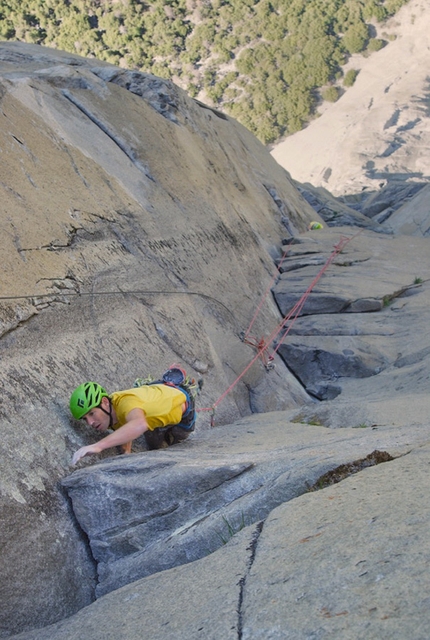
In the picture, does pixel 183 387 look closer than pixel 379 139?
Yes

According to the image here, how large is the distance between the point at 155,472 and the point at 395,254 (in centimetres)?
1155

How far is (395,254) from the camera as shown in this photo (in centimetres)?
1445

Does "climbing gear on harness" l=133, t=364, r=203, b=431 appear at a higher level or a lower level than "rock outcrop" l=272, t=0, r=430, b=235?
higher

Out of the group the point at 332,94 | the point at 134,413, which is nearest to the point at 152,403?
the point at 134,413

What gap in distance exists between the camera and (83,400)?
464 cm

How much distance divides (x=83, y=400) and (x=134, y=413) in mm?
400

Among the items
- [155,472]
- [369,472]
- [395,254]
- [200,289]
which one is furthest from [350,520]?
[395,254]

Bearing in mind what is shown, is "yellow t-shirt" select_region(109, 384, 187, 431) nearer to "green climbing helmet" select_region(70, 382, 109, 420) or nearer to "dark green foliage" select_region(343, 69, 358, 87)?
"green climbing helmet" select_region(70, 382, 109, 420)

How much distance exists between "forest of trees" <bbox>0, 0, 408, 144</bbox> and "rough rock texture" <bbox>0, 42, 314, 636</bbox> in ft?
130

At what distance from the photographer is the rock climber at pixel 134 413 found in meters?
4.62

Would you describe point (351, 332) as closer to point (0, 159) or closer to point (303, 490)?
point (0, 159)

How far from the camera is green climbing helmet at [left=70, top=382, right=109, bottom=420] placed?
4637 mm

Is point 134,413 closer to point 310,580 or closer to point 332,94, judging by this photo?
point 310,580

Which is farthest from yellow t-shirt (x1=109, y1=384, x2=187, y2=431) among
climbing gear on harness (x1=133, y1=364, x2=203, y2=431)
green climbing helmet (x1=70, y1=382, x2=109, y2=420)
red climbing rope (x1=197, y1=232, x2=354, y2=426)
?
red climbing rope (x1=197, y1=232, x2=354, y2=426)
